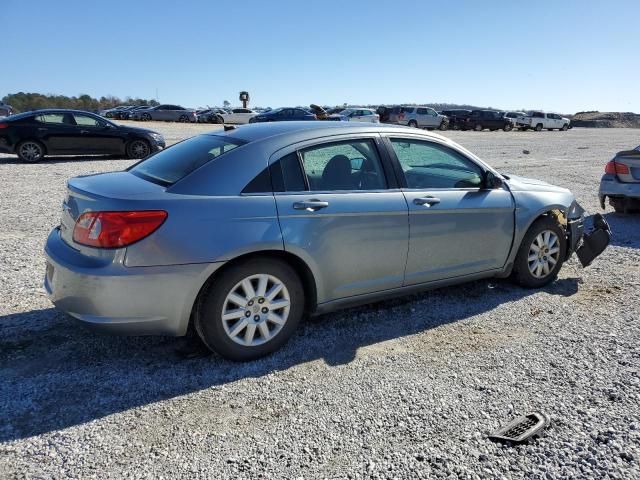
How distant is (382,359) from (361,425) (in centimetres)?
83

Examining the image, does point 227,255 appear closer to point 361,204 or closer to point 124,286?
point 124,286

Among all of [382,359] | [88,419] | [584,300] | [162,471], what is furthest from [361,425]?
[584,300]

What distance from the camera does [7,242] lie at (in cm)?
635

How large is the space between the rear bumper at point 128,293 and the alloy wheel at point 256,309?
0.26 metres

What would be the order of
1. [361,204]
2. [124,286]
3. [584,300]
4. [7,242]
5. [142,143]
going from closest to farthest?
[124,286]
[361,204]
[584,300]
[7,242]
[142,143]

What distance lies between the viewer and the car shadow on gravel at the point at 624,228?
284 inches

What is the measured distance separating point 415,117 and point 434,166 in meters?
36.6

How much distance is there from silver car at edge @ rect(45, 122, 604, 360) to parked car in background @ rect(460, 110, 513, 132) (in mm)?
40571

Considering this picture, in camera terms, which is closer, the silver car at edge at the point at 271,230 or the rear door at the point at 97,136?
the silver car at edge at the point at 271,230

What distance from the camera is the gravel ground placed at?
2.64 m

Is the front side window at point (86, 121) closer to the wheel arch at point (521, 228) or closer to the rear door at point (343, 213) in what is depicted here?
the rear door at point (343, 213)

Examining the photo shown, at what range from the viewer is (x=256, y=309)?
11.7ft

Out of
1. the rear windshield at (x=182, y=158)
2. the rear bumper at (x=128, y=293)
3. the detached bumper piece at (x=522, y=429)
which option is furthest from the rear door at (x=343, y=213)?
the detached bumper piece at (x=522, y=429)

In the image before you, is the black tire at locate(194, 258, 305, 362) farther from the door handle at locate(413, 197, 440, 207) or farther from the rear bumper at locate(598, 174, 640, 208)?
the rear bumper at locate(598, 174, 640, 208)
